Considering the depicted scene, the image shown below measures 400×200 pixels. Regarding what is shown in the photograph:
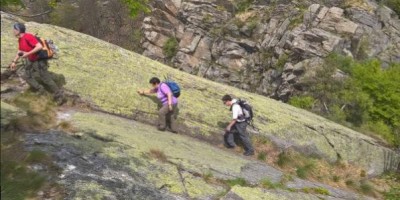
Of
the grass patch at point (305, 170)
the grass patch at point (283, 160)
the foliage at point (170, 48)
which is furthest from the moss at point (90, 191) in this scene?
the foliage at point (170, 48)

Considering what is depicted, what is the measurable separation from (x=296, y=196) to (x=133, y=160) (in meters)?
5.99

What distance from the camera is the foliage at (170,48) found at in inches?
2965

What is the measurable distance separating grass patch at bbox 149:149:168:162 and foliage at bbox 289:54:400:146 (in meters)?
29.2

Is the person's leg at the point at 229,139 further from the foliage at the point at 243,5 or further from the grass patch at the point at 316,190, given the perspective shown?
the foliage at the point at 243,5

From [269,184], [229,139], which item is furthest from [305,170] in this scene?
[269,184]

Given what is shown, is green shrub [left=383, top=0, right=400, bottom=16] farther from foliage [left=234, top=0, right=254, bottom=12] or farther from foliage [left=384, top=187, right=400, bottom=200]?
foliage [left=384, top=187, right=400, bottom=200]

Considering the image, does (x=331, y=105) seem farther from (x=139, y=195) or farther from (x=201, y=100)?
(x=139, y=195)

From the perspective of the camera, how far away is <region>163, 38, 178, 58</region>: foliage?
75312mm

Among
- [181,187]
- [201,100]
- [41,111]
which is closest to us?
[41,111]

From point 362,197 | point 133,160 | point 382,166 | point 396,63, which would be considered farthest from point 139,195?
point 396,63

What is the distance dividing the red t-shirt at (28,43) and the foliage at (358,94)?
3462 cm

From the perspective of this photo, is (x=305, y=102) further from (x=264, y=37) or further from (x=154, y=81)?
(x=154, y=81)

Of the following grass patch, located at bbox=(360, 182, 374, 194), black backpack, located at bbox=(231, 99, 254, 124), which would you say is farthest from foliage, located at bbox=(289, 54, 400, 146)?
black backpack, located at bbox=(231, 99, 254, 124)

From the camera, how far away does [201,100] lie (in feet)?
60.1
